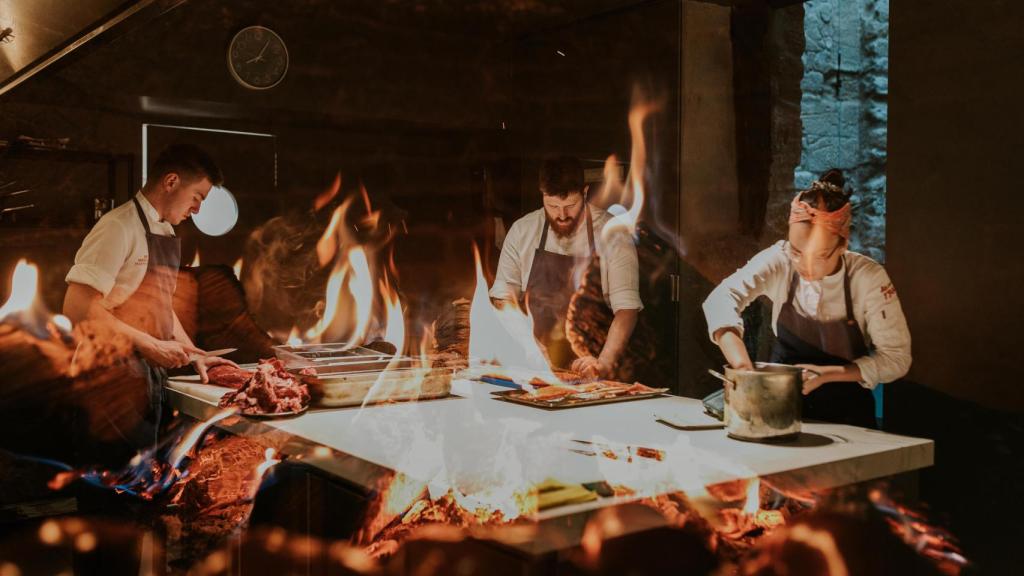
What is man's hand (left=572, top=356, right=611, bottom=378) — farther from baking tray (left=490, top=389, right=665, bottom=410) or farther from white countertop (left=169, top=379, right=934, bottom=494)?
white countertop (left=169, top=379, right=934, bottom=494)

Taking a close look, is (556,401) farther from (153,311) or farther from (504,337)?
(153,311)

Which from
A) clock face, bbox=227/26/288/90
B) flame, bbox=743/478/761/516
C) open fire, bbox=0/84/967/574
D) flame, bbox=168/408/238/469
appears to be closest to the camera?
open fire, bbox=0/84/967/574

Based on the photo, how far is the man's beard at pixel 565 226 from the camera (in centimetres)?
467

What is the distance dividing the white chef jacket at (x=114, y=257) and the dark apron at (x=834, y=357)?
9.52ft

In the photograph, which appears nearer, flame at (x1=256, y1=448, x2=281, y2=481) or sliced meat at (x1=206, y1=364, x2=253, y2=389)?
flame at (x1=256, y1=448, x2=281, y2=481)

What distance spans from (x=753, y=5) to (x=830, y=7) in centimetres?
54

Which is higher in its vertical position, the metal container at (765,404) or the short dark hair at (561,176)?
the short dark hair at (561,176)

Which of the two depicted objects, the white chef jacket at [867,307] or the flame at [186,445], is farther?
the flame at [186,445]

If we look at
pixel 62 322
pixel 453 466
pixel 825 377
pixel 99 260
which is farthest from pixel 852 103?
pixel 62 322

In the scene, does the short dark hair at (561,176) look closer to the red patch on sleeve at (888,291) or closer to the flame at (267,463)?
the red patch on sleeve at (888,291)

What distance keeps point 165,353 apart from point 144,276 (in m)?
0.38

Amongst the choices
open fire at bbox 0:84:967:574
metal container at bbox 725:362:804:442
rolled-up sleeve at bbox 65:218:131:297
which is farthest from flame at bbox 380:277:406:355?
metal container at bbox 725:362:804:442

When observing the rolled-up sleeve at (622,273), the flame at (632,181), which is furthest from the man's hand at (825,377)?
the flame at (632,181)

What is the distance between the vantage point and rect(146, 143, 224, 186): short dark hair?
4191 mm
